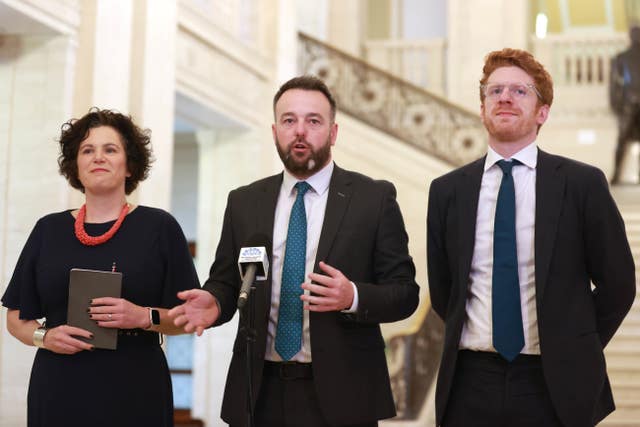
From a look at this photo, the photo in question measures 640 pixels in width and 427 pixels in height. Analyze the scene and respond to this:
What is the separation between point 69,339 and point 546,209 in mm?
1717

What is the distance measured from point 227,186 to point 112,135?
20.8 feet

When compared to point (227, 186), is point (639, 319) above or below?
below

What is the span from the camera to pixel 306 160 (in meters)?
3.47

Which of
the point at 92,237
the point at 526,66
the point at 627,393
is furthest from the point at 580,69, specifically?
the point at 92,237

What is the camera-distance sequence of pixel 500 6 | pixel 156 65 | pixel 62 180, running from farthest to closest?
pixel 500 6 < pixel 156 65 < pixel 62 180

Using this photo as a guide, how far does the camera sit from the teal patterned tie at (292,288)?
3365 mm

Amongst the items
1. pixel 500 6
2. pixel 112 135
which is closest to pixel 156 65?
pixel 112 135

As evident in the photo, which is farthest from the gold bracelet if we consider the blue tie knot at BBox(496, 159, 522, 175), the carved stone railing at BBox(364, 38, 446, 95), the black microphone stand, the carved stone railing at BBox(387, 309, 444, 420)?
the carved stone railing at BBox(364, 38, 446, 95)

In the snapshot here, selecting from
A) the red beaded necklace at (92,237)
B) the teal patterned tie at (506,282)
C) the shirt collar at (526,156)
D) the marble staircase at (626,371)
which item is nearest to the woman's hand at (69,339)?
the red beaded necklace at (92,237)

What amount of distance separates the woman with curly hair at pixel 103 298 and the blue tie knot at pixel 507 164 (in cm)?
124

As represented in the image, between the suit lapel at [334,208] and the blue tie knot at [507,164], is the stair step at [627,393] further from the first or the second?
the suit lapel at [334,208]

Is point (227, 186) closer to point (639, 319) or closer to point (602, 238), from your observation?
point (639, 319)

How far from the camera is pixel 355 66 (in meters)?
13.0

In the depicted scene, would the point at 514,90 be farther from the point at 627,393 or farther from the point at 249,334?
the point at 627,393
